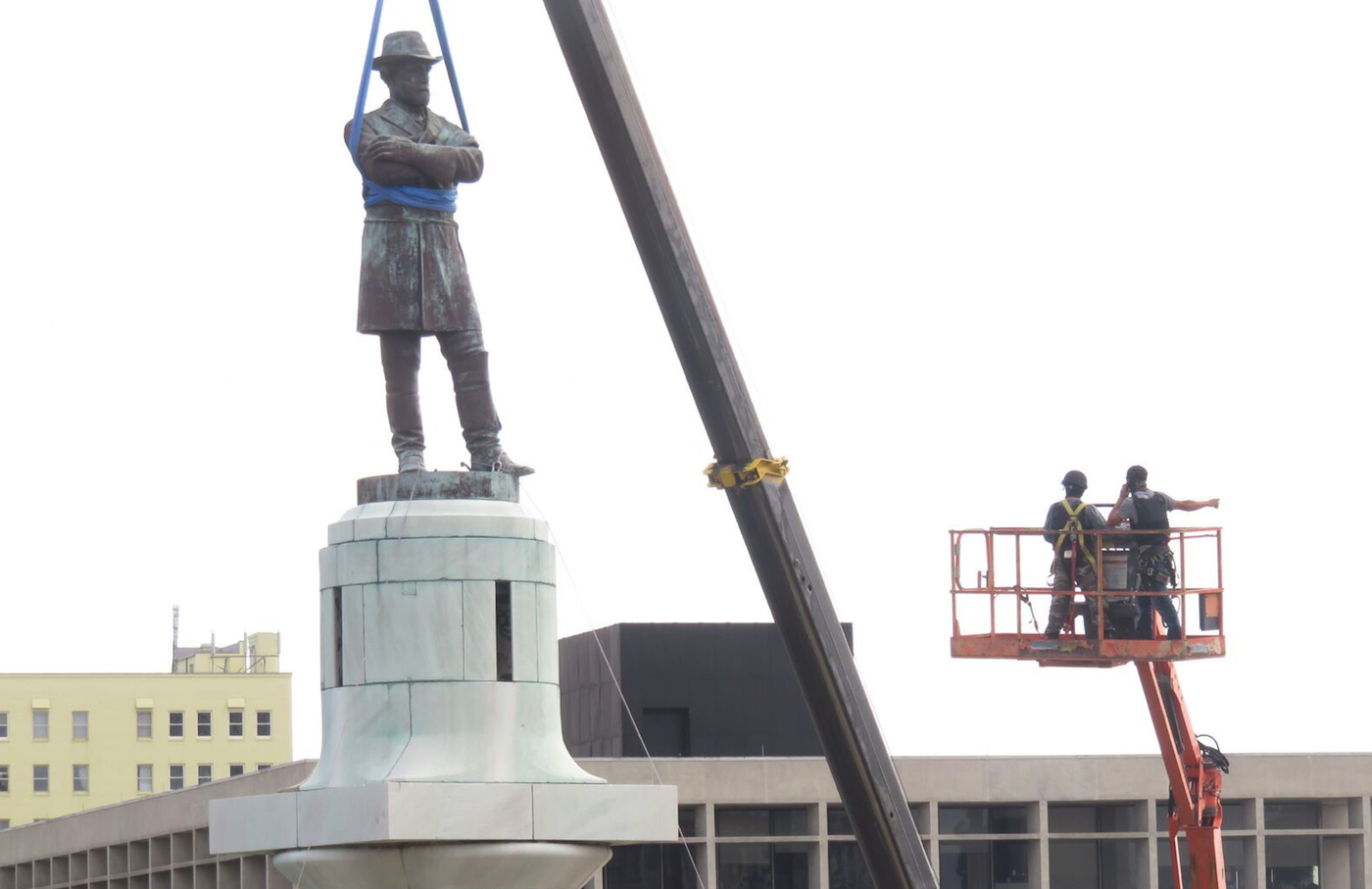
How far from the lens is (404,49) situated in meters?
17.8

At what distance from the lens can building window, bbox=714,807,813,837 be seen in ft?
129

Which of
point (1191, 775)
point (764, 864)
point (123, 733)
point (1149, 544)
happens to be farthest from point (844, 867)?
point (123, 733)

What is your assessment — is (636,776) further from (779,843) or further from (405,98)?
(405,98)

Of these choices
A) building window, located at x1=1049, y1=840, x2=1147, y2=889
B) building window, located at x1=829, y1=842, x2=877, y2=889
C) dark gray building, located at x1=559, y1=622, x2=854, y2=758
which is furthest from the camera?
dark gray building, located at x1=559, y1=622, x2=854, y2=758

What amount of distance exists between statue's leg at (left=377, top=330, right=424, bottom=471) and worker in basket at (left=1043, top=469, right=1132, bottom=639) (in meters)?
12.0

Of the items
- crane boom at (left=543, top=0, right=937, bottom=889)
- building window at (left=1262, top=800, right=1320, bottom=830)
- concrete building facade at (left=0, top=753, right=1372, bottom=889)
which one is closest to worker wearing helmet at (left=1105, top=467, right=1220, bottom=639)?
crane boom at (left=543, top=0, right=937, bottom=889)

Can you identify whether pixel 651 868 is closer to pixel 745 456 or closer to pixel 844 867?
pixel 844 867

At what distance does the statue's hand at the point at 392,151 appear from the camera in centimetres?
1739

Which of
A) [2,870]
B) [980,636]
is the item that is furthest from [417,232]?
[2,870]

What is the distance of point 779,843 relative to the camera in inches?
1559

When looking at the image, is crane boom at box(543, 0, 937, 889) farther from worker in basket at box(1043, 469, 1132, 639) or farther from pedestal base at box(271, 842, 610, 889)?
worker in basket at box(1043, 469, 1132, 639)

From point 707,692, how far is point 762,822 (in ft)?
12.4

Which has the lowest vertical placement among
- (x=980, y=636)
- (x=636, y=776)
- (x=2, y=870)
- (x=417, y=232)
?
(x=2, y=870)

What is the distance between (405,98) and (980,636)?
1267cm
